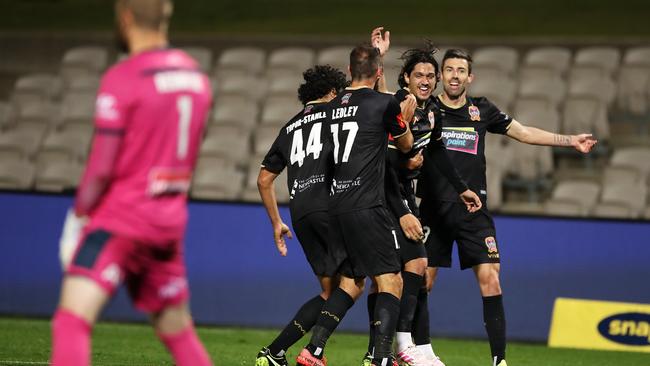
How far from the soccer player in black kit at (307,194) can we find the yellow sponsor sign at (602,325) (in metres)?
3.79

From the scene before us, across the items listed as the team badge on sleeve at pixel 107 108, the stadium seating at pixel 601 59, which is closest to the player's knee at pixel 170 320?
the team badge on sleeve at pixel 107 108

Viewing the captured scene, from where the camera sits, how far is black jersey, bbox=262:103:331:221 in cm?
773

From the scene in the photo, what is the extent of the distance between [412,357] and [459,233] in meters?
1.05

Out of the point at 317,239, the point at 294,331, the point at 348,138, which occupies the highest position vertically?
the point at 348,138

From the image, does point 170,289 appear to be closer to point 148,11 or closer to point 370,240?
point 148,11

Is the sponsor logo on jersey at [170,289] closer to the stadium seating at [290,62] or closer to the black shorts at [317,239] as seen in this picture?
the black shorts at [317,239]

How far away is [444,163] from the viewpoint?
7820mm

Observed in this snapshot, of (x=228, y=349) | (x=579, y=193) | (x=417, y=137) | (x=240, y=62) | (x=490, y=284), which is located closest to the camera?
(x=417, y=137)

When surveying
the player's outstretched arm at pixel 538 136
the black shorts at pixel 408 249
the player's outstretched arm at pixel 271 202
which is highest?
the player's outstretched arm at pixel 538 136

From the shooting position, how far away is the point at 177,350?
15.3ft

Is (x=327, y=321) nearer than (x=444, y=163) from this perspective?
Yes

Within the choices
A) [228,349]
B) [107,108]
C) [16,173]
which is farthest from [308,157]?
[16,173]

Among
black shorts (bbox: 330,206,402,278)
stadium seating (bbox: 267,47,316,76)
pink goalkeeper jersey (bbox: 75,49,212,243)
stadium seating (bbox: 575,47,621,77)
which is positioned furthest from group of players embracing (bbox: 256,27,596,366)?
stadium seating (bbox: 267,47,316,76)

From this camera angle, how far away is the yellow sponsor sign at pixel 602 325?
10648 millimetres
